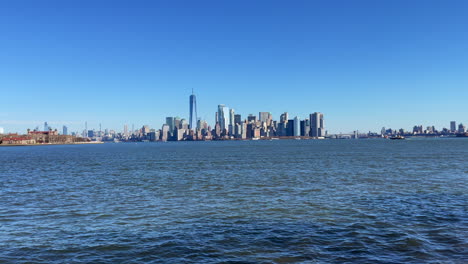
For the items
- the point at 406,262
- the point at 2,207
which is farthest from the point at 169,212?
the point at 406,262

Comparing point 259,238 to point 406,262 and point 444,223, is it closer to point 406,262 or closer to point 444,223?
point 406,262

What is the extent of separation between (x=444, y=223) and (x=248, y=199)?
1470 centimetres

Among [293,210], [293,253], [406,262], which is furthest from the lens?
[293,210]

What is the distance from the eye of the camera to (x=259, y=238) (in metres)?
19.5

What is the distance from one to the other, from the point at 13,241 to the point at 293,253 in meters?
14.3

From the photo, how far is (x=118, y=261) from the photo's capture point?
16.5 meters

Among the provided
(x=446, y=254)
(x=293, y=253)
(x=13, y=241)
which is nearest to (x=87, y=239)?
(x=13, y=241)

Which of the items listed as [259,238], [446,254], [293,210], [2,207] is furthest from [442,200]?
[2,207]

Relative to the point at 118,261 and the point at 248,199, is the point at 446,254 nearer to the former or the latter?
the point at 118,261

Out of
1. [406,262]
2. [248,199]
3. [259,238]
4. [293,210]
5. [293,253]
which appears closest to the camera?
[406,262]

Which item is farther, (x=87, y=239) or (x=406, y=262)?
(x=87, y=239)

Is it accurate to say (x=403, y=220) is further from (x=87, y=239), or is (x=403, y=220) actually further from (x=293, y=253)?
(x=87, y=239)

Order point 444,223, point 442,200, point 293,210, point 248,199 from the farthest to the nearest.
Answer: point 248,199 → point 442,200 → point 293,210 → point 444,223

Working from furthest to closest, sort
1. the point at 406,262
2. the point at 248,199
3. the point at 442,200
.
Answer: the point at 248,199
the point at 442,200
the point at 406,262
